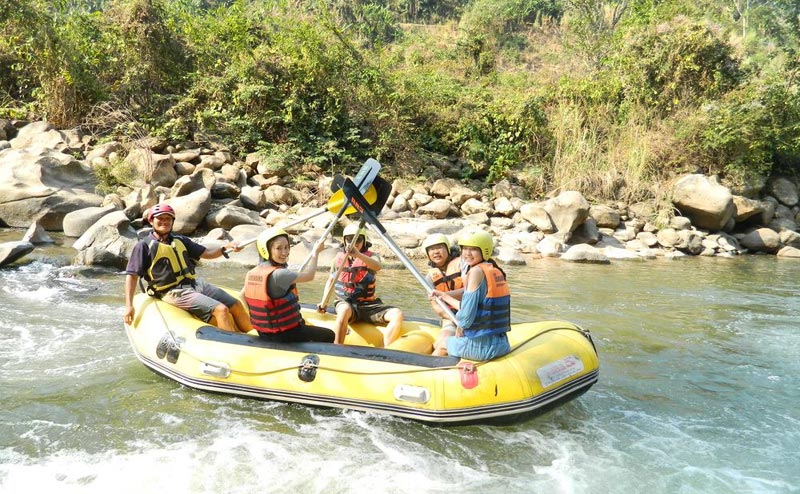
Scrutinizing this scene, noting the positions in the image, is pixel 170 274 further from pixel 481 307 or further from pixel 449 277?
pixel 481 307

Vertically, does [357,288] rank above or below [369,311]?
above

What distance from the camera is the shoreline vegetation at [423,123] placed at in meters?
11.2

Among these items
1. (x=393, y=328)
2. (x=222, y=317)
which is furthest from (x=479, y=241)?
(x=222, y=317)

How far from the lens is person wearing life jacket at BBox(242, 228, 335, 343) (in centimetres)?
386

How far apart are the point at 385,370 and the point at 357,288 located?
1.09 metres

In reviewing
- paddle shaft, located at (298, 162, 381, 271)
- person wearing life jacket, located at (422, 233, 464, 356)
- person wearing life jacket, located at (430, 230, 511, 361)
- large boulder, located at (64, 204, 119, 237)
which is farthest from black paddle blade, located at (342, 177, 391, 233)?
large boulder, located at (64, 204, 119, 237)

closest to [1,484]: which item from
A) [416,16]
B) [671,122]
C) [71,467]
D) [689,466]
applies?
[71,467]

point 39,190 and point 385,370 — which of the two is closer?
point 385,370

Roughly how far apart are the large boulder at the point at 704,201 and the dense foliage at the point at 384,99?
0.47m

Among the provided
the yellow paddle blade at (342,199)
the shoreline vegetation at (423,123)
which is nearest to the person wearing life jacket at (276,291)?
the yellow paddle blade at (342,199)

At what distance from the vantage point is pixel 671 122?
12914 millimetres

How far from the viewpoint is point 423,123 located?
13500 mm

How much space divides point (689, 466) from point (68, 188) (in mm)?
9756

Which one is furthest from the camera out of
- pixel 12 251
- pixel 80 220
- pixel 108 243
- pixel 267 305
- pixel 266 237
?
pixel 80 220
